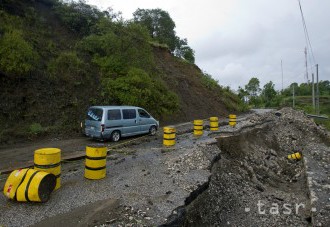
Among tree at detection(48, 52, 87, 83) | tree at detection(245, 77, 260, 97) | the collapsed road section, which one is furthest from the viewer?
tree at detection(245, 77, 260, 97)

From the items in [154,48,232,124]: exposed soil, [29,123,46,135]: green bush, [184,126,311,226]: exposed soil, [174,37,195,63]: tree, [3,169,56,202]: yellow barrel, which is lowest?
[184,126,311,226]: exposed soil

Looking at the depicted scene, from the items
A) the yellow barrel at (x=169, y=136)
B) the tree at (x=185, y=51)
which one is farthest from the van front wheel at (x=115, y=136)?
the tree at (x=185, y=51)

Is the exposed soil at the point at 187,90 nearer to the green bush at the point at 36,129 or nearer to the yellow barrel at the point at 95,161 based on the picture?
the green bush at the point at 36,129

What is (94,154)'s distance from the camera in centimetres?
803

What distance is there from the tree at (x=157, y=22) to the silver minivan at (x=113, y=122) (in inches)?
999

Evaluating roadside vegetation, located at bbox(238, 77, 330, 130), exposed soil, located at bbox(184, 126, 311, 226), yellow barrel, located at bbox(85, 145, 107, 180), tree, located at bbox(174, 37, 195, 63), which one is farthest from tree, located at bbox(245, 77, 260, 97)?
yellow barrel, located at bbox(85, 145, 107, 180)

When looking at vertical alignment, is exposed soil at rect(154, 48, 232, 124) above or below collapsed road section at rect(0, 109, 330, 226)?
above

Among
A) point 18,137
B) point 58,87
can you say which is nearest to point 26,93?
point 58,87

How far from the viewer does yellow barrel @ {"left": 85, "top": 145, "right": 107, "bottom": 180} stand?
7.99 m

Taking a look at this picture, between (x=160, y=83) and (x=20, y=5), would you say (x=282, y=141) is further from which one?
(x=20, y=5)

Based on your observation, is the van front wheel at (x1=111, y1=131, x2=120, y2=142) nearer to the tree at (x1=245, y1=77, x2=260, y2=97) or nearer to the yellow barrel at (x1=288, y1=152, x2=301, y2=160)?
the yellow barrel at (x1=288, y1=152, x2=301, y2=160)

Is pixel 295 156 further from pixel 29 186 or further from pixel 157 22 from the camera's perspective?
pixel 157 22

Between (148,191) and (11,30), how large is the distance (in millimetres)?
14794

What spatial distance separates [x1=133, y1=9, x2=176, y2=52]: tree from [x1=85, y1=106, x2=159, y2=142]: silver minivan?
25.4m
